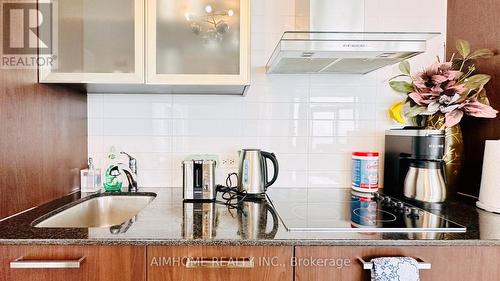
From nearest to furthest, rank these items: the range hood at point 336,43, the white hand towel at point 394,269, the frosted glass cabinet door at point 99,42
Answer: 1. the white hand towel at point 394,269
2. the range hood at point 336,43
3. the frosted glass cabinet door at point 99,42

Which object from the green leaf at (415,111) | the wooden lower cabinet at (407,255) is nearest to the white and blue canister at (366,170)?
the green leaf at (415,111)

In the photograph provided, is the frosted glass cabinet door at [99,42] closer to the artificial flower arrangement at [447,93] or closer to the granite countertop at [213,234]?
the granite countertop at [213,234]

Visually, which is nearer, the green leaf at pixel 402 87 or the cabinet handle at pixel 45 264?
the cabinet handle at pixel 45 264

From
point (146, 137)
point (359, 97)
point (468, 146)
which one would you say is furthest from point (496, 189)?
→ point (146, 137)

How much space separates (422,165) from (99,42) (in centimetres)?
144

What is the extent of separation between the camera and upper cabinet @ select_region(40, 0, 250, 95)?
129 cm

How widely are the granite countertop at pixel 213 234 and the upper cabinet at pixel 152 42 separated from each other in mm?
542

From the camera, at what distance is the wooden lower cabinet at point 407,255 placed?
3.06ft

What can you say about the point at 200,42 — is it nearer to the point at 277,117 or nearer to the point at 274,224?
the point at 277,117

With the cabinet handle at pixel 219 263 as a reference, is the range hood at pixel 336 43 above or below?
above

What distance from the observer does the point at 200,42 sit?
132 cm

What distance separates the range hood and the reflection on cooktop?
1.98 ft

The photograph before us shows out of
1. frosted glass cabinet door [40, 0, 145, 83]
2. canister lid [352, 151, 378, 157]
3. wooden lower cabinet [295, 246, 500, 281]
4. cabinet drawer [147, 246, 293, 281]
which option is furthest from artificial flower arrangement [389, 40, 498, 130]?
frosted glass cabinet door [40, 0, 145, 83]

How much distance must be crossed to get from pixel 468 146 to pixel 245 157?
1.09 meters
